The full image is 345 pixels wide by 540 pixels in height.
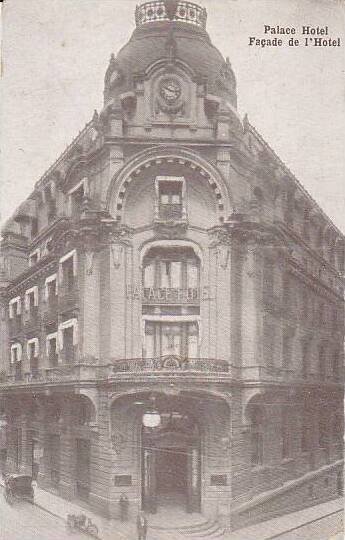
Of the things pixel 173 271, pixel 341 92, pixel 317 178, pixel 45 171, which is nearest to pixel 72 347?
pixel 173 271

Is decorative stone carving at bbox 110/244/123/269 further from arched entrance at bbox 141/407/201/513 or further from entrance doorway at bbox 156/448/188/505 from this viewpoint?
entrance doorway at bbox 156/448/188/505

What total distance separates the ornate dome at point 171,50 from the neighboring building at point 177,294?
14 mm

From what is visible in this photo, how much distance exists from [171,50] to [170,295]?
7.97 feet

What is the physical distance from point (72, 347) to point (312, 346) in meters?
2.47

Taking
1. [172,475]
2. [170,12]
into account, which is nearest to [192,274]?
[172,475]

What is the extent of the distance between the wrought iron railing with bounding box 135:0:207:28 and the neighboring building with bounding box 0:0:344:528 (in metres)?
0.01

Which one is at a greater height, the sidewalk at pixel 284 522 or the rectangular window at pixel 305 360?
the rectangular window at pixel 305 360

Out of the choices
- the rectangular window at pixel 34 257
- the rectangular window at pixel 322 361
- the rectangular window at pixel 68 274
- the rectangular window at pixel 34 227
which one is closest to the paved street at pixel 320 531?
the rectangular window at pixel 322 361

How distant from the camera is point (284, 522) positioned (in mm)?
8180

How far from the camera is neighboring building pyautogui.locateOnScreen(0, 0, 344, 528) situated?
812 cm

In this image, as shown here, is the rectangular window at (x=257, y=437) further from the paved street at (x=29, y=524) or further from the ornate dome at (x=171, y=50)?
the ornate dome at (x=171, y=50)

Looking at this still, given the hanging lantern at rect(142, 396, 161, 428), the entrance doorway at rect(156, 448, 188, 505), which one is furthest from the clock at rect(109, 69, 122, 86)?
the entrance doorway at rect(156, 448, 188, 505)

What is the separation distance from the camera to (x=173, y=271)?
828 cm

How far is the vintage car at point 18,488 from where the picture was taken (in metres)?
8.14
